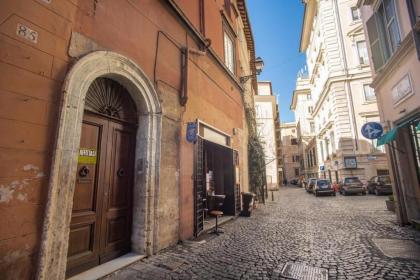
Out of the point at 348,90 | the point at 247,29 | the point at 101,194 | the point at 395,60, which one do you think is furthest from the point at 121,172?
the point at 348,90

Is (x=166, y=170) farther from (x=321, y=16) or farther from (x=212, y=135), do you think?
(x=321, y=16)

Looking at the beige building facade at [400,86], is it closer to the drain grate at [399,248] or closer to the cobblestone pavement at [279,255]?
the cobblestone pavement at [279,255]

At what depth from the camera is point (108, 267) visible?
389 cm

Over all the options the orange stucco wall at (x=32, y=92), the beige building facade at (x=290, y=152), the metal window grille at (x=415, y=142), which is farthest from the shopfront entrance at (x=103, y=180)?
the beige building facade at (x=290, y=152)

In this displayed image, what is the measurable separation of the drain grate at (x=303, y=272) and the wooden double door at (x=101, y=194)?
9.64 ft

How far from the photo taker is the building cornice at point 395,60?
583cm

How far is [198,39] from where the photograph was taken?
7516 millimetres

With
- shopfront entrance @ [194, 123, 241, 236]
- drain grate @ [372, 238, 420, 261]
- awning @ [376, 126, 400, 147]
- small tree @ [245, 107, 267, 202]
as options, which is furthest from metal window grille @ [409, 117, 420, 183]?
small tree @ [245, 107, 267, 202]

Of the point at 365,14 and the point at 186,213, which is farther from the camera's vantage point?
the point at 365,14

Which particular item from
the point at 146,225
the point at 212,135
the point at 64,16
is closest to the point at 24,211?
the point at 146,225

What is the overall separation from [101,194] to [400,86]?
7875mm

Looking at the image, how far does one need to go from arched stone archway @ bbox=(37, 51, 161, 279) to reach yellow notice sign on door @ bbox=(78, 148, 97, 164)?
20.3 inches

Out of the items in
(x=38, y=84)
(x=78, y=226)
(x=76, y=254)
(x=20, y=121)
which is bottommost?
(x=76, y=254)

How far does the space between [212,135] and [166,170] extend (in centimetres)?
308
